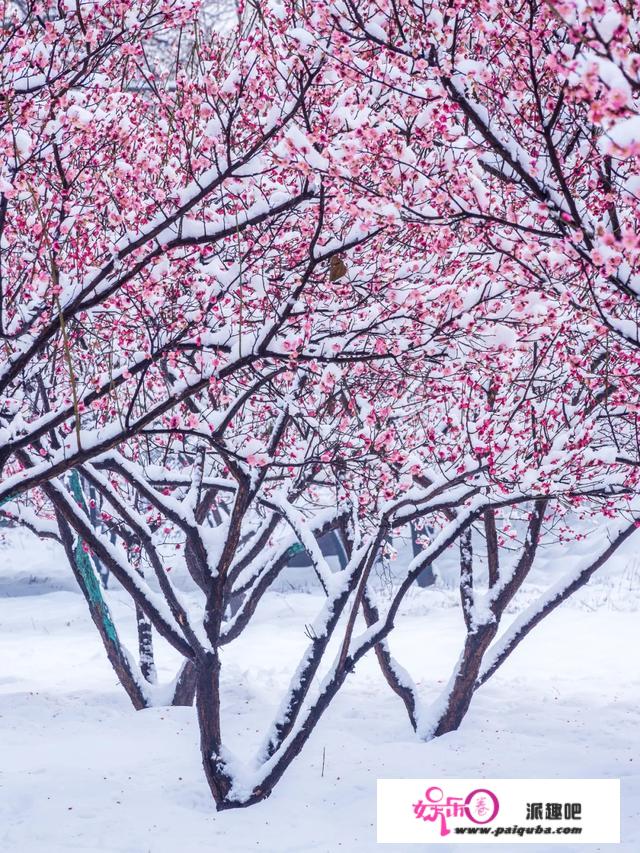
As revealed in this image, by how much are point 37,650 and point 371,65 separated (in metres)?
13.5

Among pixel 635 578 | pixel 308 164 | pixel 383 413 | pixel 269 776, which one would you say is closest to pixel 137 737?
pixel 269 776

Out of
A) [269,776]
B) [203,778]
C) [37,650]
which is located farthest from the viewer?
[37,650]

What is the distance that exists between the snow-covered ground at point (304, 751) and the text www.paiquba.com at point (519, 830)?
0.17 m

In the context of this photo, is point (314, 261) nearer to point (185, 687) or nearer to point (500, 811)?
point (500, 811)

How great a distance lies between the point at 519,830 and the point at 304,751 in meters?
2.42

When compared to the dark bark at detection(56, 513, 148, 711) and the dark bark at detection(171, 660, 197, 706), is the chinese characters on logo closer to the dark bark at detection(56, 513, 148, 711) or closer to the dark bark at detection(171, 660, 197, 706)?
the dark bark at detection(171, 660, 197, 706)

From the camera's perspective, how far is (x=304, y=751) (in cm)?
727

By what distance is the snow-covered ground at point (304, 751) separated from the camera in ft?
18.2

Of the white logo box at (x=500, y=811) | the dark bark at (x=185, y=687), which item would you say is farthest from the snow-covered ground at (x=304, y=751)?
the dark bark at (x=185, y=687)

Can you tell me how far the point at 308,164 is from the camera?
13.0ft

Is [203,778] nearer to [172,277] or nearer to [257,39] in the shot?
[172,277]

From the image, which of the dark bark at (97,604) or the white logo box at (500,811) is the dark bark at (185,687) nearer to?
the dark bark at (97,604)

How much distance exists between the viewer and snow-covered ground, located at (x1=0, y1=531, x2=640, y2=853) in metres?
5.55

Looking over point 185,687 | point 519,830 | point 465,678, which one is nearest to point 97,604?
point 185,687
